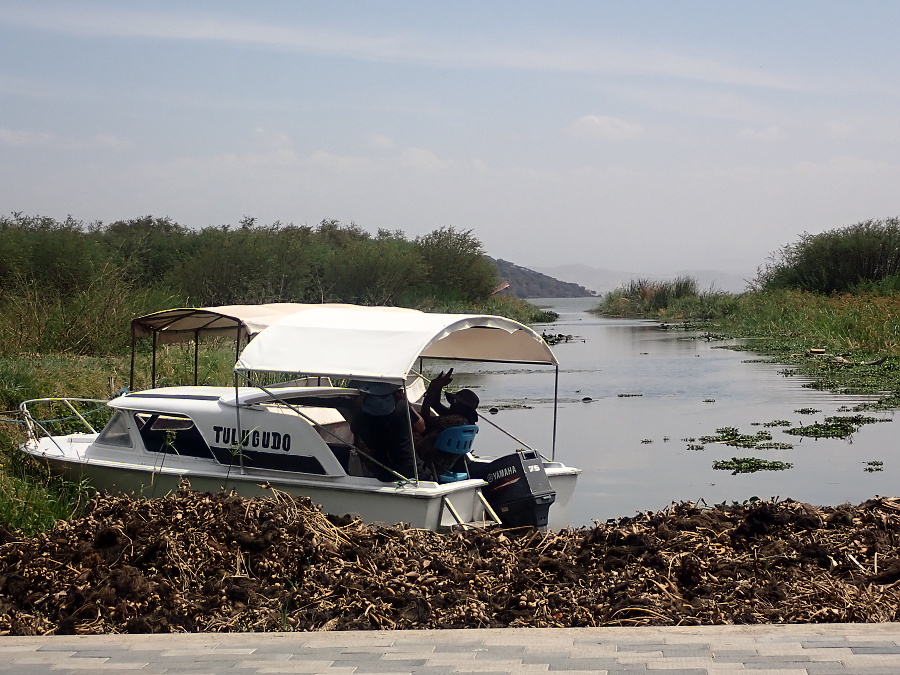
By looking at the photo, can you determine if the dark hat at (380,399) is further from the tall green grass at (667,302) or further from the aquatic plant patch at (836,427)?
the tall green grass at (667,302)

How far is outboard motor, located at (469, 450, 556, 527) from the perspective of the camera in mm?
9523

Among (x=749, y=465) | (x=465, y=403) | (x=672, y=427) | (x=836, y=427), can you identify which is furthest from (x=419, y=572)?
(x=672, y=427)

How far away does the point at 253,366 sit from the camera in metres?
10.1

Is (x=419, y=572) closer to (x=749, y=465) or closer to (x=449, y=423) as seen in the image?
(x=449, y=423)

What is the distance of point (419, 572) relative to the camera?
23.8 ft

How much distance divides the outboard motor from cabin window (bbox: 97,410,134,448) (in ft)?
13.2

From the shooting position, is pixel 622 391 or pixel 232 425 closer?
pixel 232 425

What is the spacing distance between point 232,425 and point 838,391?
1651cm

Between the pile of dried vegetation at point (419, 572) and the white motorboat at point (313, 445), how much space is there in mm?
993

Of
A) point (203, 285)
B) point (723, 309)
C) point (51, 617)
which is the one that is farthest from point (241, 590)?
point (723, 309)

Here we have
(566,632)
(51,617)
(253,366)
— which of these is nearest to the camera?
(566,632)

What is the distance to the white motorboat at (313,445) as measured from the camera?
31.3ft

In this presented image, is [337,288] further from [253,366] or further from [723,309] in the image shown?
[253,366]

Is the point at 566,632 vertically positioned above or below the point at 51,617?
above
